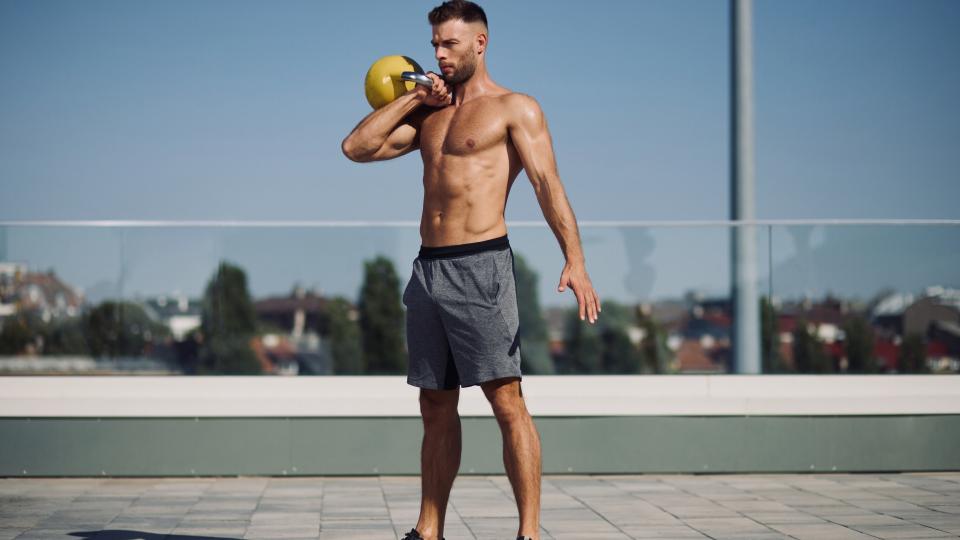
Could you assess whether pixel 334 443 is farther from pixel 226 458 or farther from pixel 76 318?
pixel 76 318

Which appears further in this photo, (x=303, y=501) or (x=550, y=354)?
(x=550, y=354)

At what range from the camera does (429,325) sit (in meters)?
4.12

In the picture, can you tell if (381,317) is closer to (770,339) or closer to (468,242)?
(770,339)

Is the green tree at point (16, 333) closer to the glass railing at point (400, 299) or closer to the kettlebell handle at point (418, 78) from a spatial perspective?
the glass railing at point (400, 299)

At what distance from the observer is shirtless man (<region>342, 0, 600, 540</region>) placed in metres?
4.05

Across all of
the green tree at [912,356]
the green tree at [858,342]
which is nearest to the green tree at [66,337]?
the green tree at [858,342]

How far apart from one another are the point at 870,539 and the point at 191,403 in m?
3.48

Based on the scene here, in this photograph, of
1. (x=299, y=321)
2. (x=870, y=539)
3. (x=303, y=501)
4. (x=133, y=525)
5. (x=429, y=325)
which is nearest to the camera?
(x=429, y=325)

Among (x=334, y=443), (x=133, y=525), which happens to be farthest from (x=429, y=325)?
(x=334, y=443)

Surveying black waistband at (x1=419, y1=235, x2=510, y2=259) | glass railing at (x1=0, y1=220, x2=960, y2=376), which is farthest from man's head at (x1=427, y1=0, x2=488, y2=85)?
glass railing at (x1=0, y1=220, x2=960, y2=376)

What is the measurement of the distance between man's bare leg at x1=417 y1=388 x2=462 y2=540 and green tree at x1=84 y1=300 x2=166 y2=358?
320 centimetres

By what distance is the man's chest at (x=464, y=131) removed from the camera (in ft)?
13.4

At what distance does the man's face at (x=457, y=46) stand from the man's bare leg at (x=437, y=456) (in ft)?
3.34

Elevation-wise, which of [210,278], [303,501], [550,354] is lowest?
[303,501]
